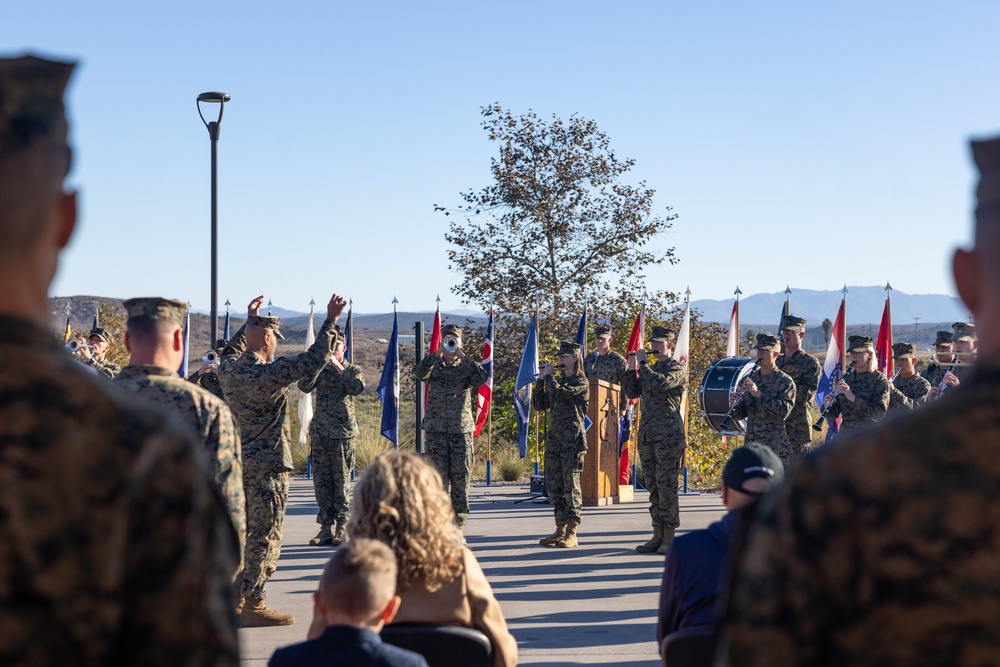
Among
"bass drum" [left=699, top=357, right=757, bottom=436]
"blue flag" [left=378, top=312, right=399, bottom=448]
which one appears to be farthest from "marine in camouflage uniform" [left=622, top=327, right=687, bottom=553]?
"blue flag" [left=378, top=312, right=399, bottom=448]

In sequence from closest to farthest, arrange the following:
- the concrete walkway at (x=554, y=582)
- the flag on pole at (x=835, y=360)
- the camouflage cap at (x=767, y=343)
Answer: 1. the concrete walkway at (x=554, y=582)
2. the camouflage cap at (x=767, y=343)
3. the flag on pole at (x=835, y=360)

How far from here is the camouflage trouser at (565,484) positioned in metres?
12.3

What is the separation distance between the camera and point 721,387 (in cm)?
1423

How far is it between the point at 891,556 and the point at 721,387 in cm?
1288

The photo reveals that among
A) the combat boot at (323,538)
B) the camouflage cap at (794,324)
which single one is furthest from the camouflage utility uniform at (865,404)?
the combat boot at (323,538)

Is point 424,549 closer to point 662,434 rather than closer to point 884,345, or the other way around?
point 662,434

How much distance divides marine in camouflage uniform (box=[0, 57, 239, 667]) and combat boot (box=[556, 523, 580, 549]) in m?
10.9

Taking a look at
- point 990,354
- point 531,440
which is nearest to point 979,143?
point 990,354

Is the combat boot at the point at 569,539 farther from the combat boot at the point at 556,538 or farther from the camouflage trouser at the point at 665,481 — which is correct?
the camouflage trouser at the point at 665,481

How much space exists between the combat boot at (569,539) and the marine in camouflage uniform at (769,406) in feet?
6.84

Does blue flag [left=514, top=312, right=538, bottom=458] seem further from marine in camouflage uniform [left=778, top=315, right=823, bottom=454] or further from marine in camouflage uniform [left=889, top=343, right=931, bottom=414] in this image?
marine in camouflage uniform [left=889, top=343, right=931, bottom=414]

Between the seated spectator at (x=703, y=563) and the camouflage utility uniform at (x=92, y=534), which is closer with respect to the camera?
the camouflage utility uniform at (x=92, y=534)

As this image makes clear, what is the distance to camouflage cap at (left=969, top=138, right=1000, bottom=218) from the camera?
1692mm

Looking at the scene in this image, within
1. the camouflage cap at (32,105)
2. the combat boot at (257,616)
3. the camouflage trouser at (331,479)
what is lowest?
the combat boot at (257,616)
